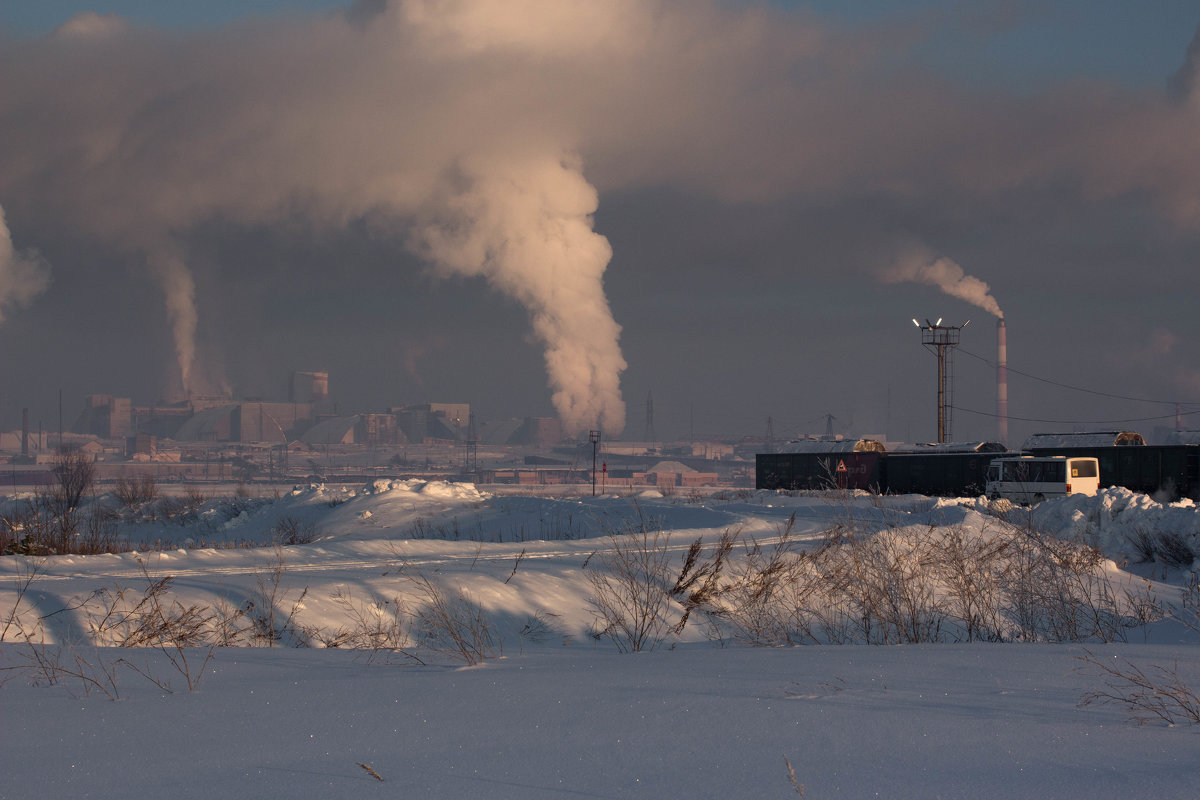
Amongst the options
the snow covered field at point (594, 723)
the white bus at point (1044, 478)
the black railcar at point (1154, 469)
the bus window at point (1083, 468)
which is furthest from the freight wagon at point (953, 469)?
the snow covered field at point (594, 723)

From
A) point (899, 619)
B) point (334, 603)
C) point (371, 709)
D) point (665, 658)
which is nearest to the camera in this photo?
point (371, 709)

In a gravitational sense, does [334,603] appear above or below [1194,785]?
below

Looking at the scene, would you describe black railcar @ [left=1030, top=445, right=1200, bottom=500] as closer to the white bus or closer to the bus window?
the bus window

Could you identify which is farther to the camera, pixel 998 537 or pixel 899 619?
pixel 998 537

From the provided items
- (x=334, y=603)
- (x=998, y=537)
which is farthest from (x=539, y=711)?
(x=998, y=537)

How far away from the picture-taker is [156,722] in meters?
3.64

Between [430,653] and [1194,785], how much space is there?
4375mm

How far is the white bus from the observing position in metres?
31.0

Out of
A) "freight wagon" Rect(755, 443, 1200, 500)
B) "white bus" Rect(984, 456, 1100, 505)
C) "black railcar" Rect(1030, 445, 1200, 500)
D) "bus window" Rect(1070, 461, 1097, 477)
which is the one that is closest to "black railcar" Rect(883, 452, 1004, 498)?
"freight wagon" Rect(755, 443, 1200, 500)

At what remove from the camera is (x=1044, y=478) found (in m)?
31.8

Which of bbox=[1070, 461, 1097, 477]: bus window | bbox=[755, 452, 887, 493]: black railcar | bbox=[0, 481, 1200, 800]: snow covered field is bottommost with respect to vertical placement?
bbox=[755, 452, 887, 493]: black railcar

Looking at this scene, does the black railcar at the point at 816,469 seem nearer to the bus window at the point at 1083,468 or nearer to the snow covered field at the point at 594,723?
the bus window at the point at 1083,468

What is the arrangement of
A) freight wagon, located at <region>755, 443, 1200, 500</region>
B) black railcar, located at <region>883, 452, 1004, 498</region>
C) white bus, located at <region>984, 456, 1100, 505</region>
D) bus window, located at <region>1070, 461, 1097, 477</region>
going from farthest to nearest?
black railcar, located at <region>883, 452, 1004, 498</region> → freight wagon, located at <region>755, 443, 1200, 500</region> → bus window, located at <region>1070, 461, 1097, 477</region> → white bus, located at <region>984, 456, 1100, 505</region>

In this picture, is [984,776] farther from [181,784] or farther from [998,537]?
[998,537]
